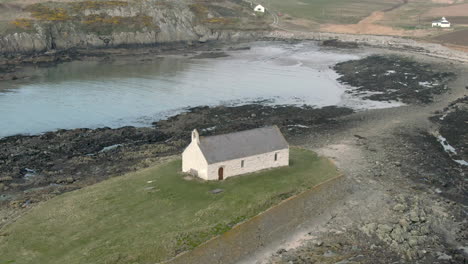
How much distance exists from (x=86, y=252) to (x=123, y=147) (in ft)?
71.5

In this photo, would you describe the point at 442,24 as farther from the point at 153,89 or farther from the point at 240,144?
the point at 240,144

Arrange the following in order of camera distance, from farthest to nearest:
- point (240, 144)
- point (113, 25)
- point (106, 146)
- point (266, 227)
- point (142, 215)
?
point (113, 25) → point (106, 146) → point (240, 144) → point (266, 227) → point (142, 215)

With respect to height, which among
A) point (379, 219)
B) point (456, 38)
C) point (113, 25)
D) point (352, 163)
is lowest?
point (379, 219)

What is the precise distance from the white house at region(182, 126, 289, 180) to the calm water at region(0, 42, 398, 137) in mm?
22168

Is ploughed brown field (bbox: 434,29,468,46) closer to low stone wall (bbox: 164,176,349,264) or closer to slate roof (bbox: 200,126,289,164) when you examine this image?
slate roof (bbox: 200,126,289,164)

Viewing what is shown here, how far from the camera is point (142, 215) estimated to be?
1045 inches

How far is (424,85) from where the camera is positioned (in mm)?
68562

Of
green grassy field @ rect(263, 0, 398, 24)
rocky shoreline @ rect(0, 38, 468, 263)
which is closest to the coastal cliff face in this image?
green grassy field @ rect(263, 0, 398, 24)

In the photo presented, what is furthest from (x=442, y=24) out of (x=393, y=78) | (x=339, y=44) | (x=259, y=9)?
(x=393, y=78)

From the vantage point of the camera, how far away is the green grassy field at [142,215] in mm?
23266

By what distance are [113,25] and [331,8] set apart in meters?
79.6

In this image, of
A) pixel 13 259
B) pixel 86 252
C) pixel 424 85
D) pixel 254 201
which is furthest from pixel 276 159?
pixel 424 85

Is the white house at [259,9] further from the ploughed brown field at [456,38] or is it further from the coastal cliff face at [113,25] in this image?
the ploughed brown field at [456,38]

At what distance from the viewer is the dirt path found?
87.7 ft
